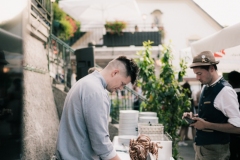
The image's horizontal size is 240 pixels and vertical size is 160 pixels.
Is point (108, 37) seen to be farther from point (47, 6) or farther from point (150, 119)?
point (150, 119)

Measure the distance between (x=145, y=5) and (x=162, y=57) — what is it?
19.4m

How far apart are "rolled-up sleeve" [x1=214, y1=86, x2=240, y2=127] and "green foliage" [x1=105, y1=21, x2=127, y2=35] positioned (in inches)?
529

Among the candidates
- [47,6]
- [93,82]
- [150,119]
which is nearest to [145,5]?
[47,6]

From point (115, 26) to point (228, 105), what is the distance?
1383 centimetres

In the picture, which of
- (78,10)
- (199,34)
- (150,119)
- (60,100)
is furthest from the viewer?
(199,34)

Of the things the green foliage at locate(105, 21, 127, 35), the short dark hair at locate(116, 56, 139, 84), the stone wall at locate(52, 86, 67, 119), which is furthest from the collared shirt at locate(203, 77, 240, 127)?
the green foliage at locate(105, 21, 127, 35)

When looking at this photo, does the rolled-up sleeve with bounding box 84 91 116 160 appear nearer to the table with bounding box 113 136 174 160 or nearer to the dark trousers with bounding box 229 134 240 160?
the table with bounding box 113 136 174 160

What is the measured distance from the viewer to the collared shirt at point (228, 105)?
3350mm

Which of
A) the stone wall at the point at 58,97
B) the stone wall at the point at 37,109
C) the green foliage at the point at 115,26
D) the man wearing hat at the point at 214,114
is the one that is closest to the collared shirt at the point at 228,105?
the man wearing hat at the point at 214,114

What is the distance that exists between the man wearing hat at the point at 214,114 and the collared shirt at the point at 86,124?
5.12ft

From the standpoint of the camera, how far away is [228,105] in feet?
11.1

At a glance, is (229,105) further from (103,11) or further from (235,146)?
Answer: (103,11)

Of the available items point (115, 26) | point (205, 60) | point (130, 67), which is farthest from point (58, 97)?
point (115, 26)

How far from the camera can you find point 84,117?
2.33 metres
